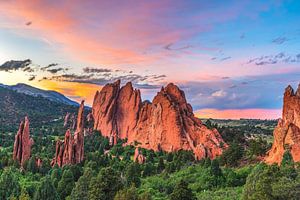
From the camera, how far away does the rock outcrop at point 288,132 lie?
68562 millimetres

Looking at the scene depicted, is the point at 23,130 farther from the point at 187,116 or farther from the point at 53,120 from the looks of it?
the point at 53,120

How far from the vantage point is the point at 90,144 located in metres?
116

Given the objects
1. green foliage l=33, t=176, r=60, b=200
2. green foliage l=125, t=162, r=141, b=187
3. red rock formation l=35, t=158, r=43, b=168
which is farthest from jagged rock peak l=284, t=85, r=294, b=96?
red rock formation l=35, t=158, r=43, b=168

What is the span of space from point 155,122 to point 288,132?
46.1 meters

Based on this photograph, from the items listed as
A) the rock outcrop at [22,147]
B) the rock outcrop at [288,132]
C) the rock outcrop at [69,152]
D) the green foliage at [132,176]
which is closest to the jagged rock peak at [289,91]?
the rock outcrop at [288,132]

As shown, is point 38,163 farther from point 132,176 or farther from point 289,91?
point 289,91

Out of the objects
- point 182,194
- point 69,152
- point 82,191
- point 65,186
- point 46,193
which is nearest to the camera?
point 182,194

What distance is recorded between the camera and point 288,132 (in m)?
71.0

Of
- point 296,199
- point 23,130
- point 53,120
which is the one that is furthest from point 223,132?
point 53,120

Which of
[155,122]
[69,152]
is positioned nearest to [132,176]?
[69,152]

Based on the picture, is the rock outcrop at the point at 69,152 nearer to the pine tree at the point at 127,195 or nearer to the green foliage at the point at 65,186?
the green foliage at the point at 65,186

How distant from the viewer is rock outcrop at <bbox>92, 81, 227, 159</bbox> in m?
99.4

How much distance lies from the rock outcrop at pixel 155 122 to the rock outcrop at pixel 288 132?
19458 mm

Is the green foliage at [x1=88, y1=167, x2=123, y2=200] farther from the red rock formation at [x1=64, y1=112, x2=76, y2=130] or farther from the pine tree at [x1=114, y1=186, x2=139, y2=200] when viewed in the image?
the red rock formation at [x1=64, y1=112, x2=76, y2=130]
